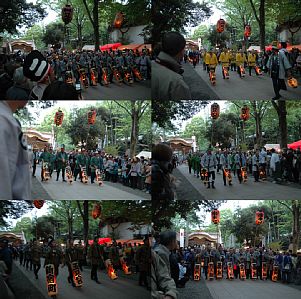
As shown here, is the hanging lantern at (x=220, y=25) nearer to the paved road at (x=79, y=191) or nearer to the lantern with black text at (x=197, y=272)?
the paved road at (x=79, y=191)

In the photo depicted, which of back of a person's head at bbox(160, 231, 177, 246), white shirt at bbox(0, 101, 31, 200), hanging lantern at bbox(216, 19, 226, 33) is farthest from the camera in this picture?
hanging lantern at bbox(216, 19, 226, 33)

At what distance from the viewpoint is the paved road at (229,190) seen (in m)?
4.53

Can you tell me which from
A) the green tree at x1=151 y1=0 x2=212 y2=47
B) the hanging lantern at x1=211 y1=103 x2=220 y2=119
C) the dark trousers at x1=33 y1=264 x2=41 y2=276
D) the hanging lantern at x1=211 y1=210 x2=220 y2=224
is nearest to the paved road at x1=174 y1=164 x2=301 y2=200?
the hanging lantern at x1=211 y1=210 x2=220 y2=224

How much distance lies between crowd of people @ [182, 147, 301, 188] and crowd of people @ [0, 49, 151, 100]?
0.90 m

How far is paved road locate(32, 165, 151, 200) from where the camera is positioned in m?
4.46

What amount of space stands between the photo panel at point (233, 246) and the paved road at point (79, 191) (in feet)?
1.14

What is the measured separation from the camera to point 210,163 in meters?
4.56

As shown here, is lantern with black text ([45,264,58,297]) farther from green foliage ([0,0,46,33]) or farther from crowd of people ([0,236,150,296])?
green foliage ([0,0,46,33])

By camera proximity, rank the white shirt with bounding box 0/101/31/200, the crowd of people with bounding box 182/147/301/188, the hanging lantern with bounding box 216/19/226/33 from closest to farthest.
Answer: the white shirt with bounding box 0/101/31/200 < the crowd of people with bounding box 182/147/301/188 < the hanging lantern with bounding box 216/19/226/33

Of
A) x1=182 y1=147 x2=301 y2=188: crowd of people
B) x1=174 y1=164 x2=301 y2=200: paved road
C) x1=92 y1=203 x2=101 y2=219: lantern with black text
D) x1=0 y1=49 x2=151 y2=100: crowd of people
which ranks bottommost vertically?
x1=92 y1=203 x2=101 y2=219: lantern with black text

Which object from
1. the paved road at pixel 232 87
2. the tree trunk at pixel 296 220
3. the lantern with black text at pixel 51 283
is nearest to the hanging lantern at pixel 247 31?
the paved road at pixel 232 87

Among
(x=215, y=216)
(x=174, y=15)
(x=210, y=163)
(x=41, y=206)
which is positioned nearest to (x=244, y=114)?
(x=210, y=163)

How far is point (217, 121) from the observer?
15.1ft

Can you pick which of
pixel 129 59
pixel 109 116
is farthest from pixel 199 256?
pixel 129 59
